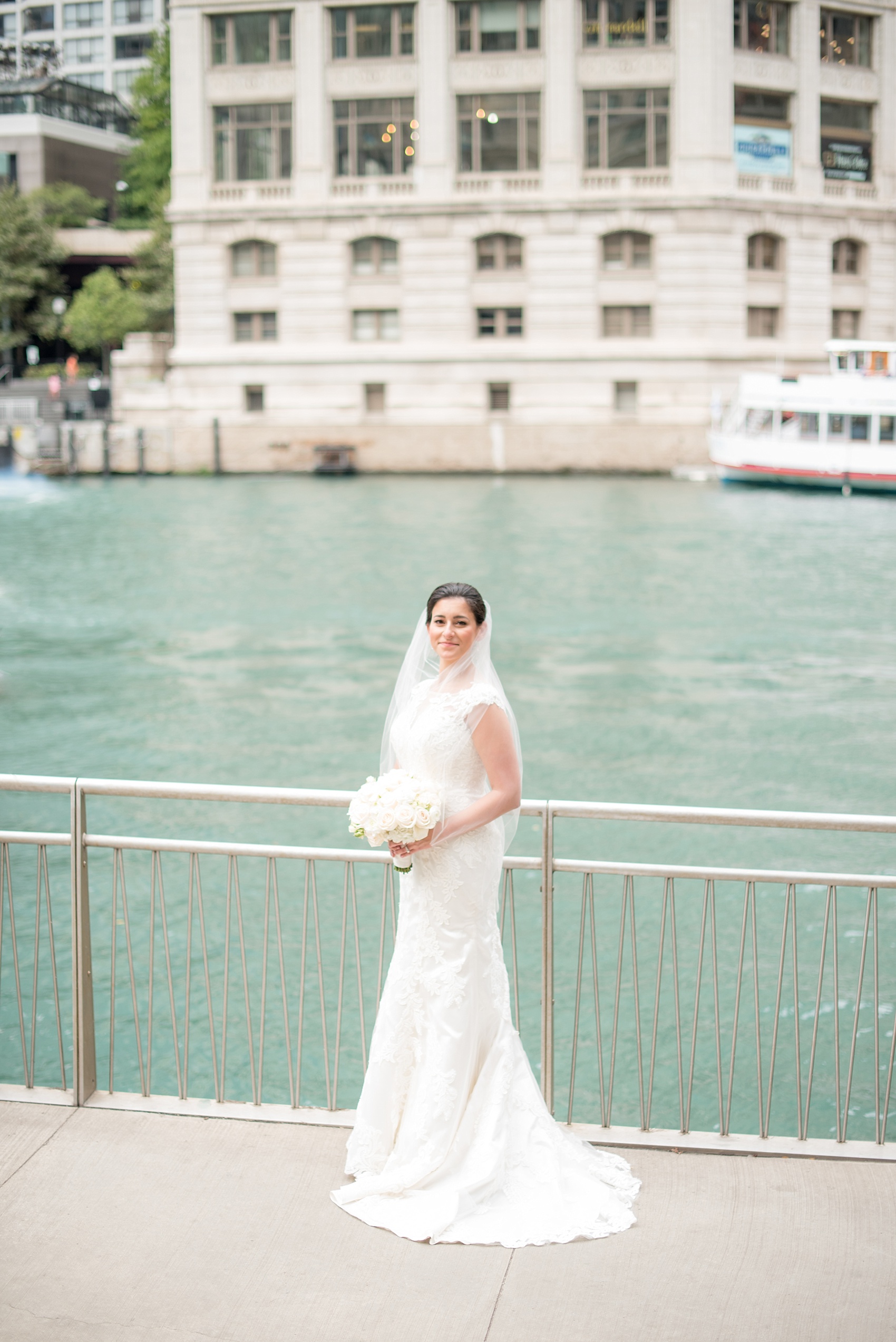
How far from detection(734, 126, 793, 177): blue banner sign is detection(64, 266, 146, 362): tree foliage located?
28532 millimetres

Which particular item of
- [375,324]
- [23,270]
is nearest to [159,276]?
[23,270]

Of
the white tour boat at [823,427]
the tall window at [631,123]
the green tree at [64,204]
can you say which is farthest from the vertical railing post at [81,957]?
the green tree at [64,204]

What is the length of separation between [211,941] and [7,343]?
6529cm

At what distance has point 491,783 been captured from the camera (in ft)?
16.4

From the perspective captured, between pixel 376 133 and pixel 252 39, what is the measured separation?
6.37m

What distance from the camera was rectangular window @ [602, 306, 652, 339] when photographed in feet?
186

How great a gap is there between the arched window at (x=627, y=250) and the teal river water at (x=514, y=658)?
Result: 664 inches

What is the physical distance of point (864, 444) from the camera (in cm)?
4831

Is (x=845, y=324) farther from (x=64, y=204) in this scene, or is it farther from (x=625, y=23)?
(x=64, y=204)

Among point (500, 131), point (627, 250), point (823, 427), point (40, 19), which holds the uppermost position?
point (40, 19)

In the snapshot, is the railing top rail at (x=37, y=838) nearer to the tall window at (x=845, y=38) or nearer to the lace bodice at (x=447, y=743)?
the lace bodice at (x=447, y=743)

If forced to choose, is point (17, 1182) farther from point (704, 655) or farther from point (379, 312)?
point (379, 312)

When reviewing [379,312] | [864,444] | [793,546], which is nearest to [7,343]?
[379,312]

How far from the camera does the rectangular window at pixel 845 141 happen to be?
57844mm
